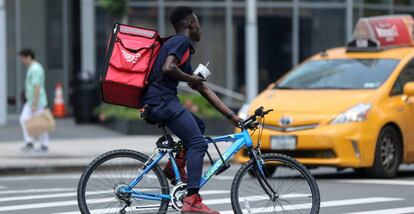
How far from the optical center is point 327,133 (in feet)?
39.9

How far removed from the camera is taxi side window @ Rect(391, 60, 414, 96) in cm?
1301

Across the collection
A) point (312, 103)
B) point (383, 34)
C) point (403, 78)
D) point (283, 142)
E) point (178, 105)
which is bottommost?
point (283, 142)

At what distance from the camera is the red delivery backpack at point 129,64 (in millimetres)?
7895

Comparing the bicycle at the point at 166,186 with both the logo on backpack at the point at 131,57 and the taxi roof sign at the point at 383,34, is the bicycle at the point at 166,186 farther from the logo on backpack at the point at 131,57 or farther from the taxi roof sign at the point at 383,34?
the taxi roof sign at the point at 383,34

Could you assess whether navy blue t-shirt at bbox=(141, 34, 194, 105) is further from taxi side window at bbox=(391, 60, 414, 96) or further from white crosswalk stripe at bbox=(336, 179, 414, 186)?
taxi side window at bbox=(391, 60, 414, 96)

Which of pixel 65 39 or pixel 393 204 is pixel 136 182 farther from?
pixel 65 39

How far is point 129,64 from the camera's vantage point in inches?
311

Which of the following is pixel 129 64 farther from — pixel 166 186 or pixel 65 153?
pixel 65 153

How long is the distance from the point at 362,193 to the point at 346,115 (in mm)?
1450

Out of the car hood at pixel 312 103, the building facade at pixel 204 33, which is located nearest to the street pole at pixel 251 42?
the building facade at pixel 204 33

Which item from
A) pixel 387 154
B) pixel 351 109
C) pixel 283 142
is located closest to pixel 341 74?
pixel 351 109

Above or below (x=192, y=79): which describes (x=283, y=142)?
below

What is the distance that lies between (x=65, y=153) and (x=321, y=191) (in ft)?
21.8

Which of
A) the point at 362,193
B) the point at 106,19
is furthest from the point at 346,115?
the point at 106,19
